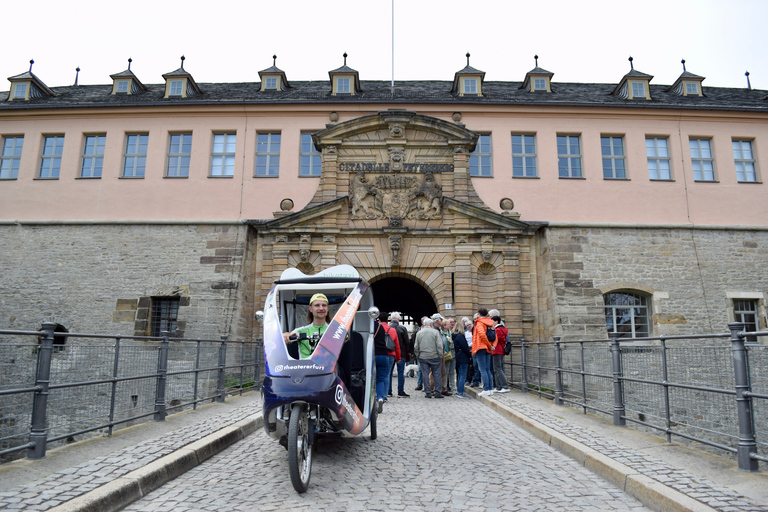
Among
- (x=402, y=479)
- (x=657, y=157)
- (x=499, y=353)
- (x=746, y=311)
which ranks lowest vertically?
(x=402, y=479)

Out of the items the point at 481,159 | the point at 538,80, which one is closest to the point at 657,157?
the point at 538,80

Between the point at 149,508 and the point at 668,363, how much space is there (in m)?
5.72

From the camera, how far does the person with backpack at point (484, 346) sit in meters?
12.5

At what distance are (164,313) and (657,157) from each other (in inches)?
802

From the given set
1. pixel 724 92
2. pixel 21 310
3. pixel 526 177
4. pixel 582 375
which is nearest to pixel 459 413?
pixel 582 375

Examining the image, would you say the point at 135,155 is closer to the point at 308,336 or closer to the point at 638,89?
the point at 308,336

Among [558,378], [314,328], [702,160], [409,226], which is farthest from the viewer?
[702,160]

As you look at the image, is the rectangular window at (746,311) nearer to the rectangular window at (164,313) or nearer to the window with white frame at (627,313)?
the window with white frame at (627,313)

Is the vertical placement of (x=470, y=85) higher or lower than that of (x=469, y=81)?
lower

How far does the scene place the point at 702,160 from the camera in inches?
896

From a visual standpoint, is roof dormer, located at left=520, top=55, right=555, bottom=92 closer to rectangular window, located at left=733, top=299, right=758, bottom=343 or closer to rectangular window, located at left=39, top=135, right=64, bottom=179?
rectangular window, located at left=733, top=299, right=758, bottom=343

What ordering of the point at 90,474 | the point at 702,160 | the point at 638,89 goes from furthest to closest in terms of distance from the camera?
the point at 638,89 < the point at 702,160 < the point at 90,474

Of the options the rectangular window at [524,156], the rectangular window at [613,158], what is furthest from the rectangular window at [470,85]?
the rectangular window at [613,158]

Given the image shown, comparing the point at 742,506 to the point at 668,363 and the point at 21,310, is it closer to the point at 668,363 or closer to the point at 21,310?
the point at 668,363
